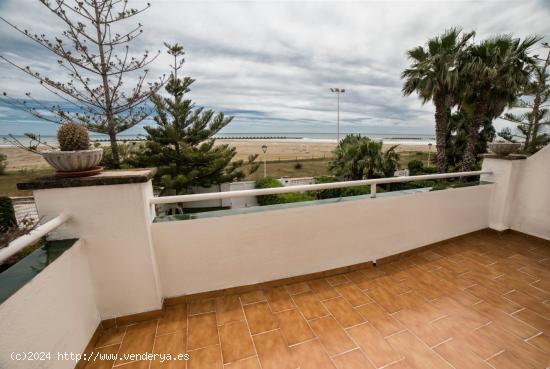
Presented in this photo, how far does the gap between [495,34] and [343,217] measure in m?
8.53

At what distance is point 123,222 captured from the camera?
151 cm

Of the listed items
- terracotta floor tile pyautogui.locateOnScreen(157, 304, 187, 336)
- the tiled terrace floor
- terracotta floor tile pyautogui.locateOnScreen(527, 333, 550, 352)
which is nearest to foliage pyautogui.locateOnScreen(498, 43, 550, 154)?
the tiled terrace floor

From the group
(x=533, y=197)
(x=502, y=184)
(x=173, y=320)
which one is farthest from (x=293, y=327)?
(x=533, y=197)

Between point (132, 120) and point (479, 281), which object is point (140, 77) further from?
point (479, 281)

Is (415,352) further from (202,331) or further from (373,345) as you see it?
(202,331)

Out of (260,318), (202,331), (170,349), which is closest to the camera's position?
(170,349)

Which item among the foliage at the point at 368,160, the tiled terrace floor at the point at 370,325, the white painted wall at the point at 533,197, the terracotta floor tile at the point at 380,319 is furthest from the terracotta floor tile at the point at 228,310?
the foliage at the point at 368,160

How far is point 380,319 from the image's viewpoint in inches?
66.1

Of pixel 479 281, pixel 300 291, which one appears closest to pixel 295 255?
pixel 300 291

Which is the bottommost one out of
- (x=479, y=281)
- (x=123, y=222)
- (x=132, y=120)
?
(x=479, y=281)

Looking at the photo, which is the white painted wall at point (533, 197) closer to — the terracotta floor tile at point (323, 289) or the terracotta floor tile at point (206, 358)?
the terracotta floor tile at point (323, 289)

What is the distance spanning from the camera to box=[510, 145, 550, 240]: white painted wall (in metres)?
2.86

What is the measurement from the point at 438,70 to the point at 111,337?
374 inches

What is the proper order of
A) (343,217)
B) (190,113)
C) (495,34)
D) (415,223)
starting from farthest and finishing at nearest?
(190,113) < (495,34) < (415,223) < (343,217)
